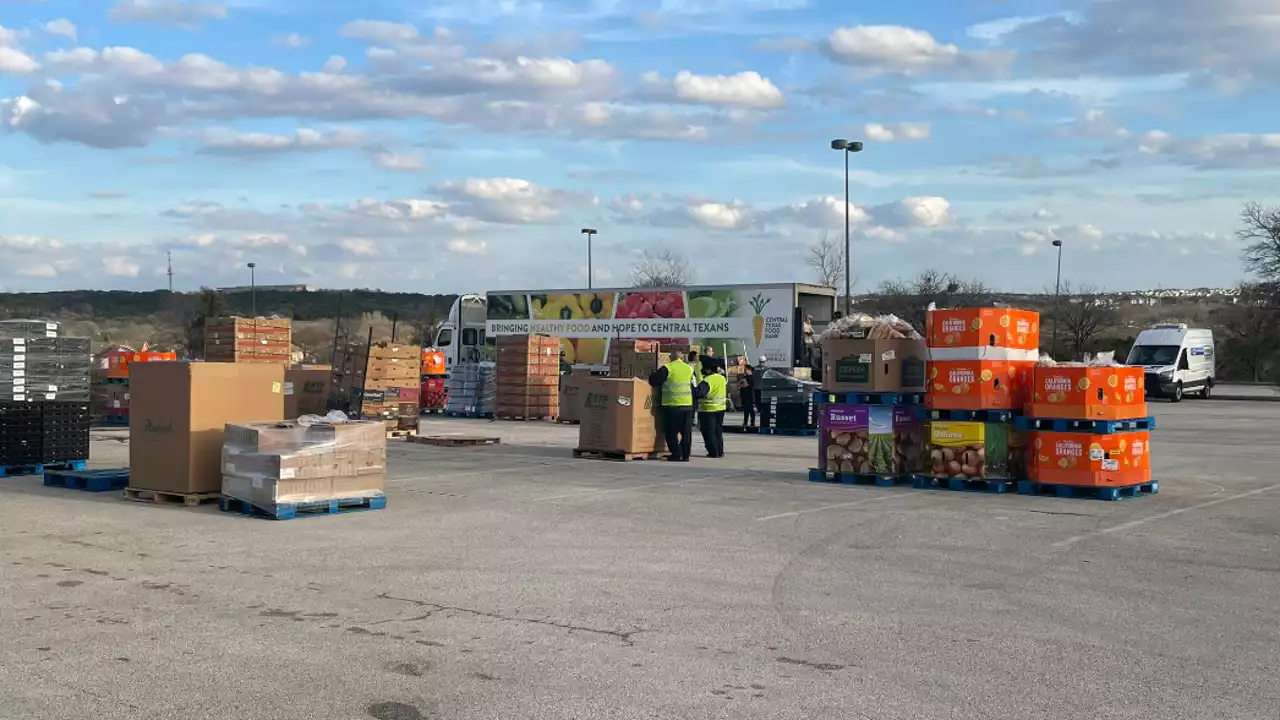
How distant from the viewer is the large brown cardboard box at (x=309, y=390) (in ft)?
77.7

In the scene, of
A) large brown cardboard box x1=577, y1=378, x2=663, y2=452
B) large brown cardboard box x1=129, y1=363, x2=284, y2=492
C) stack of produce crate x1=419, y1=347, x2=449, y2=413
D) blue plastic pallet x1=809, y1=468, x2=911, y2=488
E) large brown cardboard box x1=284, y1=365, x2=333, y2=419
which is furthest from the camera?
stack of produce crate x1=419, y1=347, x2=449, y2=413

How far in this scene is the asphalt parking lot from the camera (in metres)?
6.34

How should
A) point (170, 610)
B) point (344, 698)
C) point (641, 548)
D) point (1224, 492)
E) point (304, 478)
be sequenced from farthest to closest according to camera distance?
point (1224, 492)
point (304, 478)
point (641, 548)
point (170, 610)
point (344, 698)

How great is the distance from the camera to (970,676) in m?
6.75

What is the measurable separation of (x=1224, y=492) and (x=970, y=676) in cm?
1056

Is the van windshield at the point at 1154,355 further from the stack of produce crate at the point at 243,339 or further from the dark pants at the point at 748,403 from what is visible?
the stack of produce crate at the point at 243,339

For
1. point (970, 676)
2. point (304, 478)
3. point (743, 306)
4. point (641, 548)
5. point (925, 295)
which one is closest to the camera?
point (970, 676)

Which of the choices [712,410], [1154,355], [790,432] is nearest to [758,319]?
[790,432]

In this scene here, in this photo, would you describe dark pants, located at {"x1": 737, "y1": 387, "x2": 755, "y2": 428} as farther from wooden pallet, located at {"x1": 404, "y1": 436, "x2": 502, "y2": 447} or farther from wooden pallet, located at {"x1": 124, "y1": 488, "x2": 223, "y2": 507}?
wooden pallet, located at {"x1": 124, "y1": 488, "x2": 223, "y2": 507}

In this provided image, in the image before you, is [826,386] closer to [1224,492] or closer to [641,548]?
[1224,492]

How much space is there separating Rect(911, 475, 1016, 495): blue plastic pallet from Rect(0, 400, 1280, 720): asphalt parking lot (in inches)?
14.6

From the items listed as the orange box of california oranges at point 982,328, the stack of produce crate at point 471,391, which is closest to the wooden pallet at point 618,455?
the orange box of california oranges at point 982,328

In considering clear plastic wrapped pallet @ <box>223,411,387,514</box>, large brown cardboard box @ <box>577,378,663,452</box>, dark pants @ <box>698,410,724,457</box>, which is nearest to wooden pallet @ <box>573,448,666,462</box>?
large brown cardboard box @ <box>577,378,663,452</box>

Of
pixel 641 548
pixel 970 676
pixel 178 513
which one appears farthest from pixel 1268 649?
pixel 178 513
